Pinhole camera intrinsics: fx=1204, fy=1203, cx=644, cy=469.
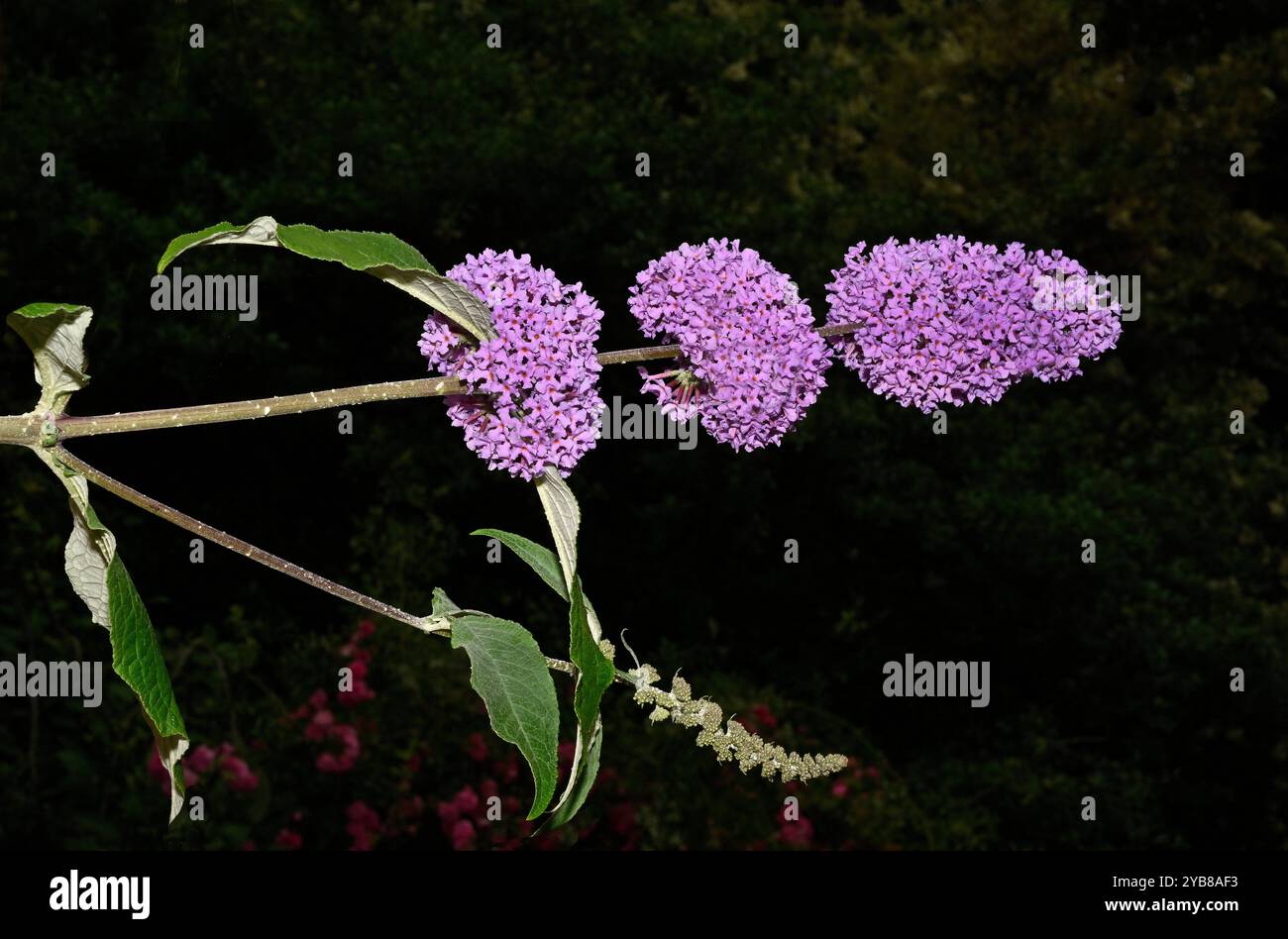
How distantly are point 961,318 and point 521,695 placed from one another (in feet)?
1.57

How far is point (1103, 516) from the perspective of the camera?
4137 millimetres

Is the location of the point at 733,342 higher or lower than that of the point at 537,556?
higher

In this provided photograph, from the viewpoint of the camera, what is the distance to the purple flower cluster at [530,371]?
2.84 feet

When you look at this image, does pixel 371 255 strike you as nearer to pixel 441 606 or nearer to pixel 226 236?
pixel 226 236

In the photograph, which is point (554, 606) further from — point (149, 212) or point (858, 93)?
point (858, 93)

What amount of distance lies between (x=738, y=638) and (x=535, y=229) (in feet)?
5.34

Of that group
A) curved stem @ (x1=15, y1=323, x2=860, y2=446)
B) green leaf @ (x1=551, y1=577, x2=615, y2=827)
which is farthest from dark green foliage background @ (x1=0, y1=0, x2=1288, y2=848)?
curved stem @ (x1=15, y1=323, x2=860, y2=446)

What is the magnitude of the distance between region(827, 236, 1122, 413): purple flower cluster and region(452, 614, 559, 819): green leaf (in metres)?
0.36

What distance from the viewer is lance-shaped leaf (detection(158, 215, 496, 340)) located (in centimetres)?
76

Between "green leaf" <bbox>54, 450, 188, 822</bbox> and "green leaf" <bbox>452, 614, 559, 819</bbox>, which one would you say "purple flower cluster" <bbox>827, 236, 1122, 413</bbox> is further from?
"green leaf" <bbox>54, 450, 188, 822</bbox>

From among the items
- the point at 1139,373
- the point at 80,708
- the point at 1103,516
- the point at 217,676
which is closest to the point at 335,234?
the point at 80,708

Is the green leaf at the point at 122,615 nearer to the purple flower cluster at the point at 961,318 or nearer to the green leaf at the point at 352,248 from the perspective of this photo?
the green leaf at the point at 352,248

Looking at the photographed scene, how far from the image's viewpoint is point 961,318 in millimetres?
1007

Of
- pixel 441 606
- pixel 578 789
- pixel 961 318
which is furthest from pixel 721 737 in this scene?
pixel 961 318
